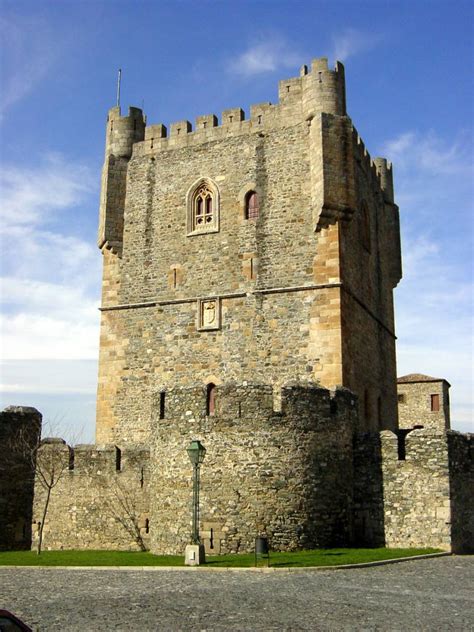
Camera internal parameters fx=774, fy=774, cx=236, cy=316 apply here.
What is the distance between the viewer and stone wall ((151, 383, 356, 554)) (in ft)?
52.2

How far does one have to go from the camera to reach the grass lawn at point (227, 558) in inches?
562

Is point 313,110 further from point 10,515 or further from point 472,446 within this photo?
point 10,515

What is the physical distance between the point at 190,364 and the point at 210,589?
1221 centimetres

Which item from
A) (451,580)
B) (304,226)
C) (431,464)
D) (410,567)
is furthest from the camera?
(304,226)

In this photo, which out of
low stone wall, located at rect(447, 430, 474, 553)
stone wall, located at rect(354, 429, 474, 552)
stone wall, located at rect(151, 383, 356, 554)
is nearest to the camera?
stone wall, located at rect(151, 383, 356, 554)

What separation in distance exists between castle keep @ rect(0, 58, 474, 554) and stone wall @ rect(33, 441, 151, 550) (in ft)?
0.14

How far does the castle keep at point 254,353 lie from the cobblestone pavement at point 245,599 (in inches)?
112

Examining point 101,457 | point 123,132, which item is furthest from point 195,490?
point 123,132

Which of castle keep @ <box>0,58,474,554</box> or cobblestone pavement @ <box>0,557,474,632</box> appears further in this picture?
castle keep @ <box>0,58,474,554</box>

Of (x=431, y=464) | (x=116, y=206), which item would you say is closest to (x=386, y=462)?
(x=431, y=464)

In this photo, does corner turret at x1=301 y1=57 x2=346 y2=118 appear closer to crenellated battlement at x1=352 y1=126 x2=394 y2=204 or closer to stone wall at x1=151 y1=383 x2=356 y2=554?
crenellated battlement at x1=352 y1=126 x2=394 y2=204

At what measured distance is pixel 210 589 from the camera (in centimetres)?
1142

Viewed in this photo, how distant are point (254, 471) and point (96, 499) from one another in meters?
5.34

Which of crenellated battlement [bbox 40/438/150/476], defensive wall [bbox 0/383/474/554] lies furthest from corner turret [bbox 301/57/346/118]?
crenellated battlement [bbox 40/438/150/476]
